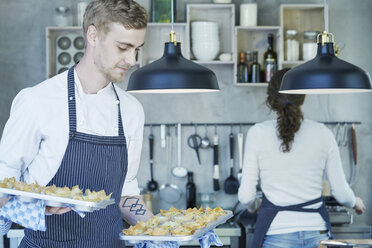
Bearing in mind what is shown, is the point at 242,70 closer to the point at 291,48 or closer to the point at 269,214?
the point at 291,48

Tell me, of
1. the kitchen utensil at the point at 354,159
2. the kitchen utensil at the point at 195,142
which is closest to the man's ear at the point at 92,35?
the kitchen utensil at the point at 195,142

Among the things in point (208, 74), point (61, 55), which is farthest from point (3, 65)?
point (208, 74)

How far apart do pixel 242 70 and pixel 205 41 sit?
38 centimetres

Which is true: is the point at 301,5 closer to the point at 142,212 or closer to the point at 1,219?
the point at 142,212

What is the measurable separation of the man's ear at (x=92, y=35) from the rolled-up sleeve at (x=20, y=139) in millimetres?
320

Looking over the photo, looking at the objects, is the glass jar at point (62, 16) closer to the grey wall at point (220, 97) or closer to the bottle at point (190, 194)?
the grey wall at point (220, 97)

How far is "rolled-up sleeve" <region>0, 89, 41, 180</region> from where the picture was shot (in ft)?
6.42

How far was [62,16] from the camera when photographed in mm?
4133

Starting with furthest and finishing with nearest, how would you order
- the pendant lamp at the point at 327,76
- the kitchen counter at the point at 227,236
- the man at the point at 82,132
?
the kitchen counter at the point at 227,236, the pendant lamp at the point at 327,76, the man at the point at 82,132

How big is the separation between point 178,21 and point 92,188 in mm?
2500

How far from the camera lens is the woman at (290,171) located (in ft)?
9.36

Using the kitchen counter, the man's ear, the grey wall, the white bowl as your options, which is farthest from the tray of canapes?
the grey wall

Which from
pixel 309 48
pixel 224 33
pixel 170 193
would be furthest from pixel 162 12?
pixel 170 193

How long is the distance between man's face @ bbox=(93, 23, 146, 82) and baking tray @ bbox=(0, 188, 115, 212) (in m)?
0.64
